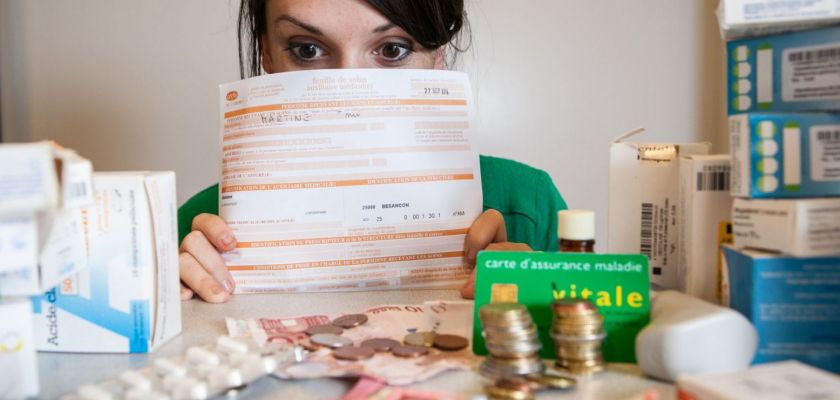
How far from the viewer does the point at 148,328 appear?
0.64 meters

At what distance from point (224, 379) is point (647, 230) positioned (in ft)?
1.52

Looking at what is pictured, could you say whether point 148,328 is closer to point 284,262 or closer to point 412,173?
point 284,262

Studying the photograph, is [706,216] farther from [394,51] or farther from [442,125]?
[394,51]

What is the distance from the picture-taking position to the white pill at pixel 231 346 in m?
0.57

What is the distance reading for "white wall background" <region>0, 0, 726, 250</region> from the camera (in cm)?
185

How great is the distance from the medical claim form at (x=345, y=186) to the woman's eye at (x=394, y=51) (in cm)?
26

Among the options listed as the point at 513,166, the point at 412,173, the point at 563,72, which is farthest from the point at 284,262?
the point at 563,72

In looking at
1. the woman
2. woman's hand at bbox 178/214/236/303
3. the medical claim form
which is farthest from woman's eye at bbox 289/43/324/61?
woman's hand at bbox 178/214/236/303

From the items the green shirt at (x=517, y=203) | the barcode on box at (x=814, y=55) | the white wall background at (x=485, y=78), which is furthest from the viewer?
the white wall background at (x=485, y=78)

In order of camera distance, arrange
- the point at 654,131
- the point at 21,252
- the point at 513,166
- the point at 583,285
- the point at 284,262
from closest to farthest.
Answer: the point at 21,252, the point at 583,285, the point at 284,262, the point at 513,166, the point at 654,131

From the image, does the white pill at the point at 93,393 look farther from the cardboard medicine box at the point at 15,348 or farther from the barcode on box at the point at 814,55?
the barcode on box at the point at 814,55

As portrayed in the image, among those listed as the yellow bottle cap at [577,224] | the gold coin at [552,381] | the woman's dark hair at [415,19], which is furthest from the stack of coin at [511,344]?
the woman's dark hair at [415,19]

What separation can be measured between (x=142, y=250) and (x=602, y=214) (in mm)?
1490

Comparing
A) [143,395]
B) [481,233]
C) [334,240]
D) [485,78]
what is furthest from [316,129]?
[485,78]
